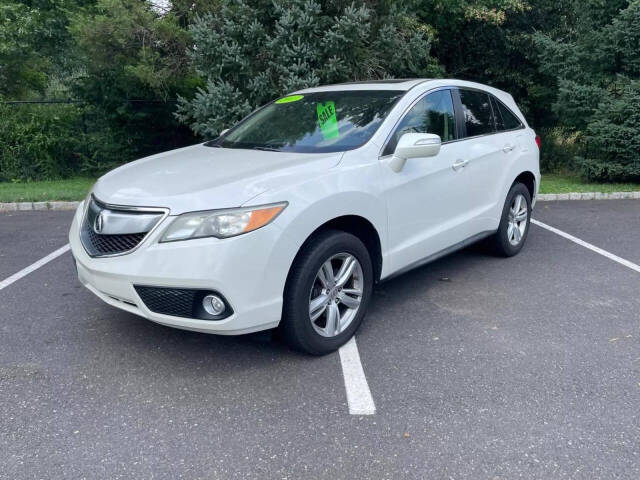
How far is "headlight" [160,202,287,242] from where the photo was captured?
313 centimetres

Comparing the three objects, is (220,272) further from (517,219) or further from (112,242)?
(517,219)

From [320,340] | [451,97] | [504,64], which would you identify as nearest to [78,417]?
[320,340]

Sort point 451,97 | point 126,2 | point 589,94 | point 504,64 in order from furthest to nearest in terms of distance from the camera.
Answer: point 504,64 → point 589,94 → point 126,2 → point 451,97

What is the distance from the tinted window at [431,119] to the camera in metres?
4.20

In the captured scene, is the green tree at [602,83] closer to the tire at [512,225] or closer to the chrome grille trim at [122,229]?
the tire at [512,225]

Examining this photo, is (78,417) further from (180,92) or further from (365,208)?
(180,92)

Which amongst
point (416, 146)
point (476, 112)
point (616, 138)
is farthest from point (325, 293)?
point (616, 138)

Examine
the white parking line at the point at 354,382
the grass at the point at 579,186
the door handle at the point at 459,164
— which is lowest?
the grass at the point at 579,186

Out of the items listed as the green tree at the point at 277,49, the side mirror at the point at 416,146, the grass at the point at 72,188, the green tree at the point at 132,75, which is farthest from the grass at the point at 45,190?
the side mirror at the point at 416,146

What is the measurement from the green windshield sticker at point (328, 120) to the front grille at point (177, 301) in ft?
5.27

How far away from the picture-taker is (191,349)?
12.5ft

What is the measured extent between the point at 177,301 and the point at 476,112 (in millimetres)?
3335

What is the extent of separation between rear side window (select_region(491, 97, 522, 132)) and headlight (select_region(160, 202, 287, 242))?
3.21 meters

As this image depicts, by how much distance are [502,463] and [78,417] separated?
83.6 inches
